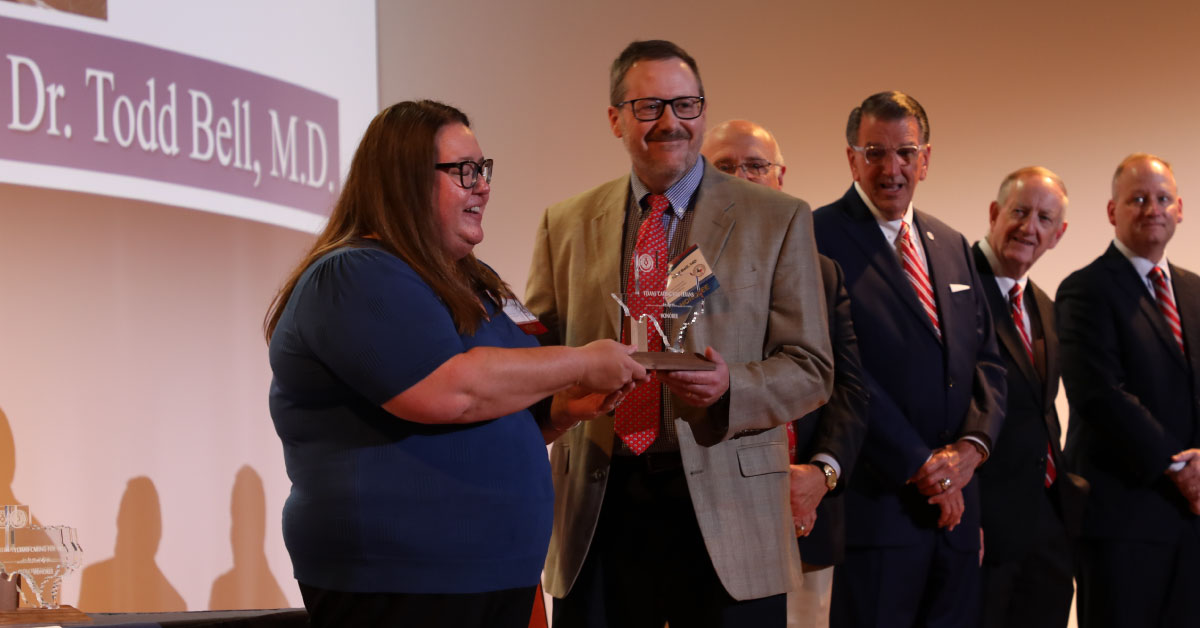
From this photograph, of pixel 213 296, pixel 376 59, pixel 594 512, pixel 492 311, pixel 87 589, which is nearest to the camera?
pixel 492 311

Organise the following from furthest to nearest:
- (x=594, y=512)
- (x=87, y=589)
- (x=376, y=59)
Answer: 1. (x=376, y=59)
2. (x=87, y=589)
3. (x=594, y=512)

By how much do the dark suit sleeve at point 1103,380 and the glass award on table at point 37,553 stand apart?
3060 millimetres

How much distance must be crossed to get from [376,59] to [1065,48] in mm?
2961

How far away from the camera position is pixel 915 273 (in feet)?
10.5

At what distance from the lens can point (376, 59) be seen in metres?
4.95

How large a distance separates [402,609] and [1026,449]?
2463 millimetres

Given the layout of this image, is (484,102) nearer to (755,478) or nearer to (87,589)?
(87,589)

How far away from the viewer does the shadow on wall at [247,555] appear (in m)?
3.86

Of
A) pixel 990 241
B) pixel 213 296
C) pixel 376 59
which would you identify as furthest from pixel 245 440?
pixel 990 241

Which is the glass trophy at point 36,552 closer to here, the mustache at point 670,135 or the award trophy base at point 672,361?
the award trophy base at point 672,361

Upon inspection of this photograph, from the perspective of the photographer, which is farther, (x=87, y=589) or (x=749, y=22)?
(x=749, y=22)

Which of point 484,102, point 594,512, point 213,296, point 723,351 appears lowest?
point 594,512

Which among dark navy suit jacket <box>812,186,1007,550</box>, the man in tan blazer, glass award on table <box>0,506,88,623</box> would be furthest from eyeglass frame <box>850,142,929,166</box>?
glass award on table <box>0,506,88,623</box>

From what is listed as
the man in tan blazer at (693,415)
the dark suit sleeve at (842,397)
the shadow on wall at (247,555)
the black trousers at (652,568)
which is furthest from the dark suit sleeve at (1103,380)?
the shadow on wall at (247,555)
